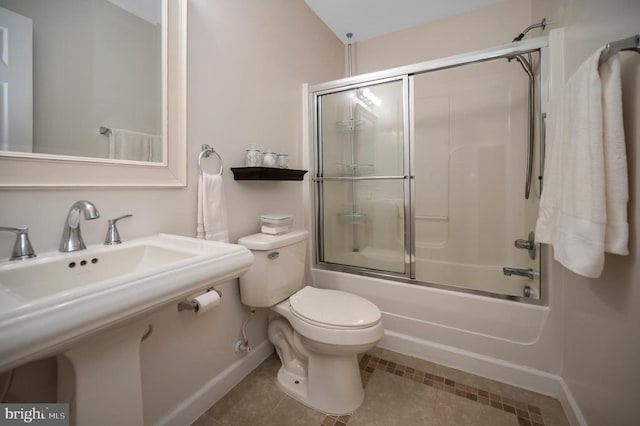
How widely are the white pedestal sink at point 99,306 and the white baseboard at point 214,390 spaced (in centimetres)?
48

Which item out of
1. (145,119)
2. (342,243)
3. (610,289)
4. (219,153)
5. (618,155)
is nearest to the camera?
(618,155)

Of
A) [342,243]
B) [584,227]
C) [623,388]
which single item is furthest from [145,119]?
[623,388]

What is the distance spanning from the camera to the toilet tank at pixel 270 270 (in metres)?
1.36

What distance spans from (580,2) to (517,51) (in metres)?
0.27

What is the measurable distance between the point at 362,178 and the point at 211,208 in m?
1.10

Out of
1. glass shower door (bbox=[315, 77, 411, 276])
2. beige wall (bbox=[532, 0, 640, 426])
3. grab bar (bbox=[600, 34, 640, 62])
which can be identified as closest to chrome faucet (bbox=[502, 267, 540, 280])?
beige wall (bbox=[532, 0, 640, 426])

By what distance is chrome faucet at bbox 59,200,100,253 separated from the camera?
826 mm

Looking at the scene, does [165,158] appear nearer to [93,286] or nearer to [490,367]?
[93,286]

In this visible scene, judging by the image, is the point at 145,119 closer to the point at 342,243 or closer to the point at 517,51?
the point at 342,243

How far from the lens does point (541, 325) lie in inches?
53.7

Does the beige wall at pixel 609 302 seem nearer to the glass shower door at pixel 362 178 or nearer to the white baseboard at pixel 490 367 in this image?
the white baseboard at pixel 490 367

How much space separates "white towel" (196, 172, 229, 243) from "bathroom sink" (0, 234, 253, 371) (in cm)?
21

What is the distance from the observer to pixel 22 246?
747 mm

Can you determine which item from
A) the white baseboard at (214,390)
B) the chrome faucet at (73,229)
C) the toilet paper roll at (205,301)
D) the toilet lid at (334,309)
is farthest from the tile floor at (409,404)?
the chrome faucet at (73,229)
